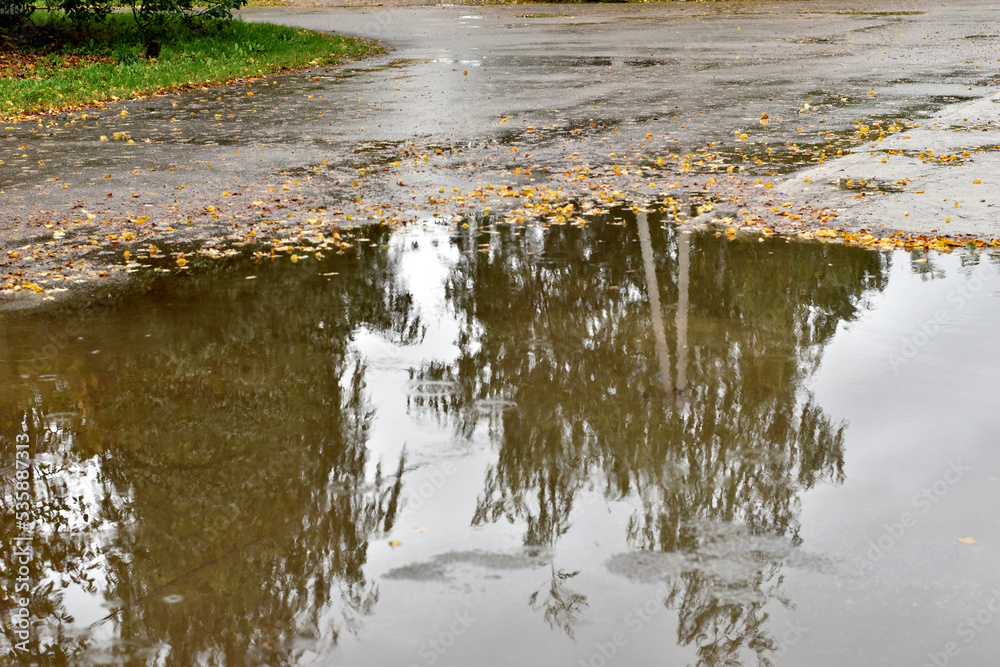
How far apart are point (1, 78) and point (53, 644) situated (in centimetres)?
1568

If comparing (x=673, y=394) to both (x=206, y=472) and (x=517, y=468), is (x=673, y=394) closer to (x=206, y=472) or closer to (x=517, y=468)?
(x=517, y=468)

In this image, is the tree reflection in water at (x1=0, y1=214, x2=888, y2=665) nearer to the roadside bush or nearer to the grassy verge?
the grassy verge

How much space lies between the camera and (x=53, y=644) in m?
3.30

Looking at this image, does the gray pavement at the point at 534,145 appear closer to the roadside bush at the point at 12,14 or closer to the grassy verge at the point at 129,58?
the grassy verge at the point at 129,58

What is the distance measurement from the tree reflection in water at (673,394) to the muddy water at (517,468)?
19 millimetres

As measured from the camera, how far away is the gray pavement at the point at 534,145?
841cm

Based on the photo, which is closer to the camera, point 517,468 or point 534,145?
point 517,468

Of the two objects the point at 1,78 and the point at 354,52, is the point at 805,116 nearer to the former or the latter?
the point at 354,52

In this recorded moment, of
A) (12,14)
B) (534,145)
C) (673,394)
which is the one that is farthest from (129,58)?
(673,394)

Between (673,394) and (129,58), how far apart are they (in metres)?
16.2

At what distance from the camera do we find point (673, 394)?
495 cm

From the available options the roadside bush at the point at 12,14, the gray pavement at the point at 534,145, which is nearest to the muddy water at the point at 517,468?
the gray pavement at the point at 534,145

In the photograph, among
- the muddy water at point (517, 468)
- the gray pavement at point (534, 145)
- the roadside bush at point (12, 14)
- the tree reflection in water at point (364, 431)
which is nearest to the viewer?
the muddy water at point (517, 468)

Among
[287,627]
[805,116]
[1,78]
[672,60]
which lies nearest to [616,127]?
[805,116]
